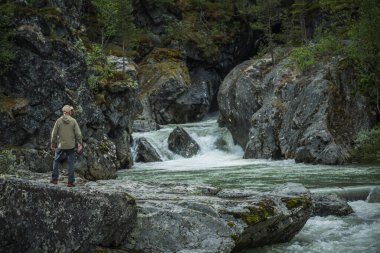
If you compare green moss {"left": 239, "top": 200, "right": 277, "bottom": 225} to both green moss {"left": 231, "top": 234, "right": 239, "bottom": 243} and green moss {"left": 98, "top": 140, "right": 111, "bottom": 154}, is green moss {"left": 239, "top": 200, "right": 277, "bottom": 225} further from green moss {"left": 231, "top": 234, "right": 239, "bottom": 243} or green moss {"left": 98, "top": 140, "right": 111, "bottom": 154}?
green moss {"left": 98, "top": 140, "right": 111, "bottom": 154}

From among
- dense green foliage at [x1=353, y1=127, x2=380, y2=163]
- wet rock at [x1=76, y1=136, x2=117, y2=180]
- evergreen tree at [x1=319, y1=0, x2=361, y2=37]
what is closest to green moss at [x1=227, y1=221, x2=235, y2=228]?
wet rock at [x1=76, y1=136, x2=117, y2=180]

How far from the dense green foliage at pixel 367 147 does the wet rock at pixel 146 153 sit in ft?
58.1

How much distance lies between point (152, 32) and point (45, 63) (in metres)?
41.3

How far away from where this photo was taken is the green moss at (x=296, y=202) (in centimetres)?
1286

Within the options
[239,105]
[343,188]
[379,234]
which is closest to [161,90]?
[239,105]

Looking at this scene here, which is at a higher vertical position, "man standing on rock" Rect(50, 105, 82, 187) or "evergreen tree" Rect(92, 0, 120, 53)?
"evergreen tree" Rect(92, 0, 120, 53)

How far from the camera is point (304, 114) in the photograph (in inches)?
1379

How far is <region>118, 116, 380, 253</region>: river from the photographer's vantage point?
42.3 feet

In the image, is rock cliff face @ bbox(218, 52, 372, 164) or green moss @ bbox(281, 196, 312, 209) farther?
rock cliff face @ bbox(218, 52, 372, 164)

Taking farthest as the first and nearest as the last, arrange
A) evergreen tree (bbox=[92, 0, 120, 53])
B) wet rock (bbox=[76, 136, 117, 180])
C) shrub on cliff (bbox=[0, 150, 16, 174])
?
evergreen tree (bbox=[92, 0, 120, 53]) → wet rock (bbox=[76, 136, 117, 180]) → shrub on cliff (bbox=[0, 150, 16, 174])

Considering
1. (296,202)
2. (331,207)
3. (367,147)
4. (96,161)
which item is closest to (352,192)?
(331,207)

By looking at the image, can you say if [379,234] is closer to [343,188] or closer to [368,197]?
[368,197]

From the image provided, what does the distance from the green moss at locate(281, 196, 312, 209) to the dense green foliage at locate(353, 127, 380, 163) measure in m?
20.0

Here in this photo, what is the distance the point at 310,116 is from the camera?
34531 millimetres
